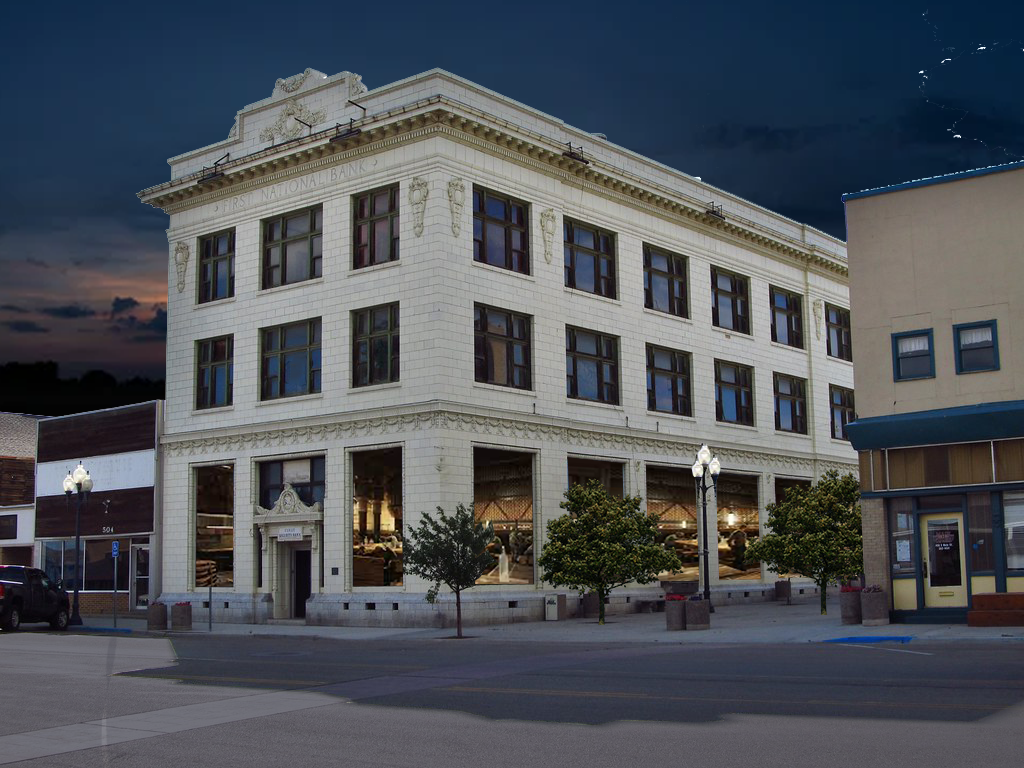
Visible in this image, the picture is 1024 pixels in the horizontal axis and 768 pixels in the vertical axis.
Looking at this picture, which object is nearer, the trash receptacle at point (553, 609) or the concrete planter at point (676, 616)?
the concrete planter at point (676, 616)

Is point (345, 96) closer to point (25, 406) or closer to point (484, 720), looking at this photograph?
point (484, 720)

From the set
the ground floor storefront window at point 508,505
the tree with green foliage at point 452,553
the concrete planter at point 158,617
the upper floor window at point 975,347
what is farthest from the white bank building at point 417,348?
the upper floor window at point 975,347

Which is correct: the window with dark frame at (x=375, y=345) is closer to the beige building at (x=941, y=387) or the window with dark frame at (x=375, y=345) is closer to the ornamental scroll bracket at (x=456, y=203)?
the ornamental scroll bracket at (x=456, y=203)

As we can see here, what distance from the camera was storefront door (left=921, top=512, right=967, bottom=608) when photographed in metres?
28.2

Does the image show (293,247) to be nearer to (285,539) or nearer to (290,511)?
(290,511)

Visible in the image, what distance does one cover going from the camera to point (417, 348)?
38.2 metres

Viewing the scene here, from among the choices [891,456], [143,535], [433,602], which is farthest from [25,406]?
[891,456]

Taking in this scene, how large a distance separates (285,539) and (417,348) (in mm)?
8749

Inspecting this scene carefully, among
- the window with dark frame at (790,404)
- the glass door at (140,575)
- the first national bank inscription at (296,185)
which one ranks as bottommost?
the glass door at (140,575)

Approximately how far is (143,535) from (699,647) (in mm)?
28298

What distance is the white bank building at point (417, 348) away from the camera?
38.6 meters

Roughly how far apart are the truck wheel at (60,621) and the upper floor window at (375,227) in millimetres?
15279

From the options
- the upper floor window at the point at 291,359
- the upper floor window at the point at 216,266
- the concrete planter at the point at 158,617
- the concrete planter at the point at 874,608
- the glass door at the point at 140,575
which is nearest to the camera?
the concrete planter at the point at 874,608

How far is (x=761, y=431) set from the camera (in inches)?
2073
